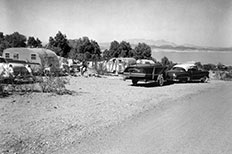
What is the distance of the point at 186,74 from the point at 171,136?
428 inches

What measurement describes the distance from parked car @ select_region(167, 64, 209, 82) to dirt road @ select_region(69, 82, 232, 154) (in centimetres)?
871

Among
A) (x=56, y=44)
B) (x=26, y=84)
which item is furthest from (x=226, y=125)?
(x=56, y=44)

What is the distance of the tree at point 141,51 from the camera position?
132ft

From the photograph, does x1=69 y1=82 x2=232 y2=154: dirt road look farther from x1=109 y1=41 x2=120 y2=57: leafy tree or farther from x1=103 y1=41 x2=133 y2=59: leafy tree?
x1=109 y1=41 x2=120 y2=57: leafy tree

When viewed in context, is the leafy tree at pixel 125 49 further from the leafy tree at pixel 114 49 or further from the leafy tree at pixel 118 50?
the leafy tree at pixel 114 49

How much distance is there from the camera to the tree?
40.2 metres

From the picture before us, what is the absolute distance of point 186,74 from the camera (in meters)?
14.0

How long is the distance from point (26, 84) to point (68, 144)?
13.9ft

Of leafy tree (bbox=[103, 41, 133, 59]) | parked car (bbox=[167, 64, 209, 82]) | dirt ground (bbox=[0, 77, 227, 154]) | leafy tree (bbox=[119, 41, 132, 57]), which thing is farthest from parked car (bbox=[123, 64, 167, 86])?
leafy tree (bbox=[103, 41, 133, 59])

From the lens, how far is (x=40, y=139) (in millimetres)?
3572

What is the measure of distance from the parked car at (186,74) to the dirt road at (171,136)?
8709mm

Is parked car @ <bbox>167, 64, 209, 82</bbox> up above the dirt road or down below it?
above

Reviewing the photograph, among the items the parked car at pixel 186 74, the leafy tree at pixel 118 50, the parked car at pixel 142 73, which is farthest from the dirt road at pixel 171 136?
the leafy tree at pixel 118 50

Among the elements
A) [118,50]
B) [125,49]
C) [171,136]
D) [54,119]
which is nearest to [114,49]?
[118,50]
